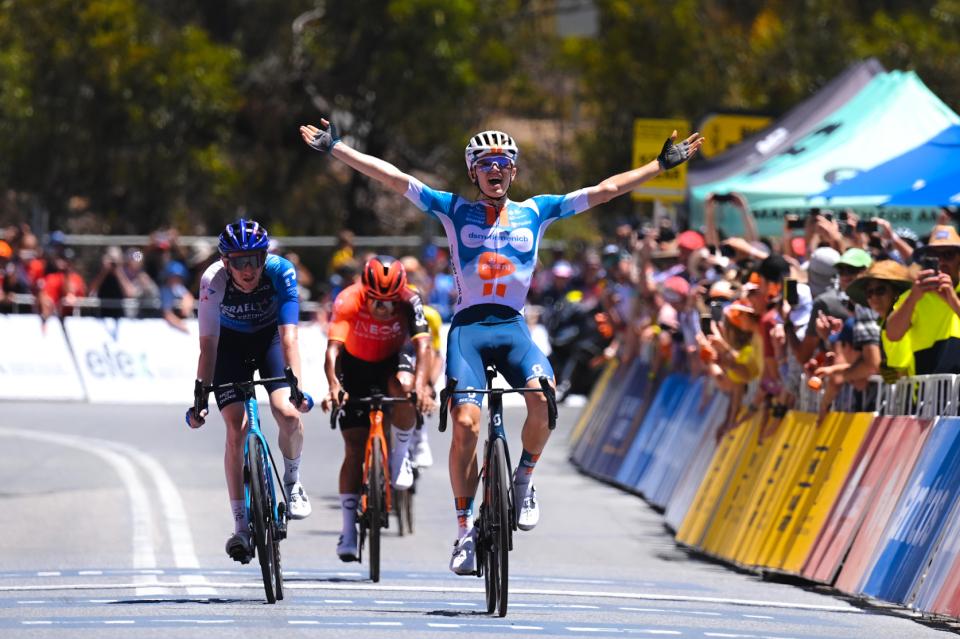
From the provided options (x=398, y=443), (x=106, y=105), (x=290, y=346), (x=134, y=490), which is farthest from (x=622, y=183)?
(x=106, y=105)

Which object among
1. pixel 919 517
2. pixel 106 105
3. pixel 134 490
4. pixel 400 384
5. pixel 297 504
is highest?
pixel 106 105

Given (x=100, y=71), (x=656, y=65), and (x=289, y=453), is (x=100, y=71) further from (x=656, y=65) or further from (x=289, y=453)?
(x=289, y=453)

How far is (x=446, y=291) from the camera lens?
31.4 metres

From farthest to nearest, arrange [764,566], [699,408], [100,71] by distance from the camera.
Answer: [100,71]
[699,408]
[764,566]

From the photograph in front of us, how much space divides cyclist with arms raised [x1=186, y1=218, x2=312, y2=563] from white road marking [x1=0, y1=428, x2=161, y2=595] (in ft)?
2.90

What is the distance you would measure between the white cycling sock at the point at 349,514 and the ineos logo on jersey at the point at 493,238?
264cm

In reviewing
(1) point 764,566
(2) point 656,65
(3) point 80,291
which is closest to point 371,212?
(2) point 656,65

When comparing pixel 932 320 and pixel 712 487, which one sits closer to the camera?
pixel 932 320

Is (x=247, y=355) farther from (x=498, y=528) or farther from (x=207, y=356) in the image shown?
(x=498, y=528)

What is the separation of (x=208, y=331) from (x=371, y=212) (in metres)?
35.2

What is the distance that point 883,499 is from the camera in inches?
503

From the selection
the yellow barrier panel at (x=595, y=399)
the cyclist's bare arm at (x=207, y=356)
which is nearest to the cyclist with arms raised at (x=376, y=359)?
the cyclist's bare arm at (x=207, y=356)

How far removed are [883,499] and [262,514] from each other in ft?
11.6

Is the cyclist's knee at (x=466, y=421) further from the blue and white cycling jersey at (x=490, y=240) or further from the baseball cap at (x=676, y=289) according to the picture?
the baseball cap at (x=676, y=289)
